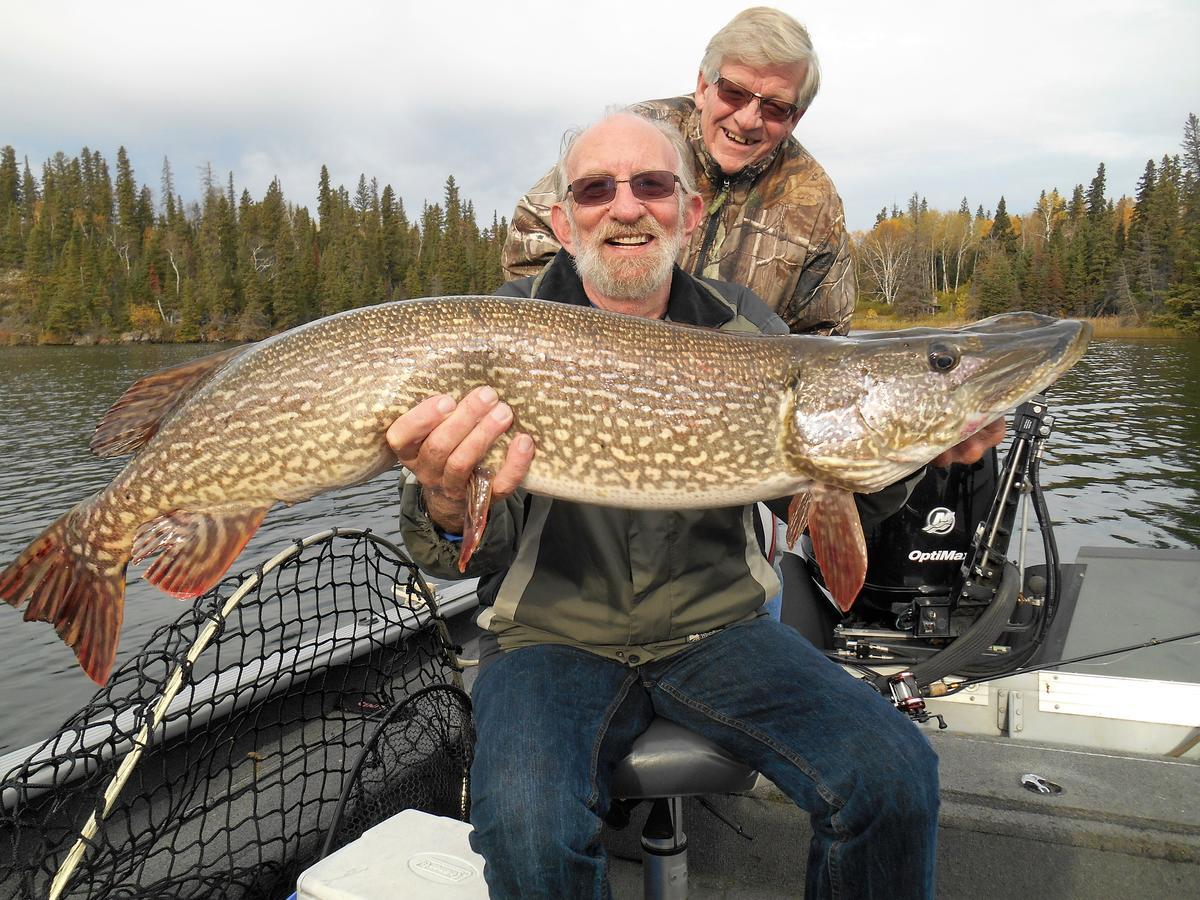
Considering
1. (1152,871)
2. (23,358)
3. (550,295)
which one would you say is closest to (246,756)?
(550,295)

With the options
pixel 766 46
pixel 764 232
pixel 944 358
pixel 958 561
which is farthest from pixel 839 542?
pixel 766 46

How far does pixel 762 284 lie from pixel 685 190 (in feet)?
4.20

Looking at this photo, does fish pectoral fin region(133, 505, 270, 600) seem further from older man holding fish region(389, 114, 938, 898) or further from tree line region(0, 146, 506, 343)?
tree line region(0, 146, 506, 343)

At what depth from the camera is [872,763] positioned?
179 centimetres

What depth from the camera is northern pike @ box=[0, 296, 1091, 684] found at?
2.03m

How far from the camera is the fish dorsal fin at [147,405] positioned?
214 cm

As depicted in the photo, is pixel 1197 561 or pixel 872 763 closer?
pixel 872 763

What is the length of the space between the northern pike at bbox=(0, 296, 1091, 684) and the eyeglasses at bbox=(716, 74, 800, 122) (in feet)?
6.36

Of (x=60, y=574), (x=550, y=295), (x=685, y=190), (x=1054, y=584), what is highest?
(x=685, y=190)

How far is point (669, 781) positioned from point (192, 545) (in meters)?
1.37

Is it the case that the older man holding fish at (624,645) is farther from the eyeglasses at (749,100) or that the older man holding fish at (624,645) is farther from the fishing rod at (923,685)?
the eyeglasses at (749,100)

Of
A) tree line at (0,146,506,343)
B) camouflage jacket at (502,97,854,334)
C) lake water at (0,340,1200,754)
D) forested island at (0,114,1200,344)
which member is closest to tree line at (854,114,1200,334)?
forested island at (0,114,1200,344)

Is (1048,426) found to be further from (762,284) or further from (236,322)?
(236,322)

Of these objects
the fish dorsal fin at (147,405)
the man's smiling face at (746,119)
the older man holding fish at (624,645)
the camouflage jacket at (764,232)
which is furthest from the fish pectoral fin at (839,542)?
the man's smiling face at (746,119)
